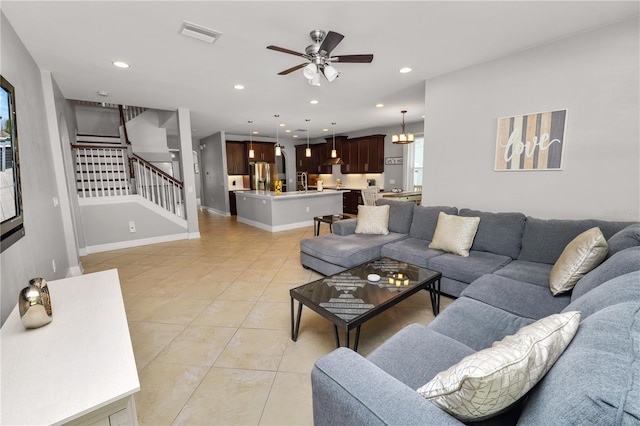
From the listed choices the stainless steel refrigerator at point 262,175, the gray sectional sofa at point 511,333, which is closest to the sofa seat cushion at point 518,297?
the gray sectional sofa at point 511,333

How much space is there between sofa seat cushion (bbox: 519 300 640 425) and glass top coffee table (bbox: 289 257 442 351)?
111cm

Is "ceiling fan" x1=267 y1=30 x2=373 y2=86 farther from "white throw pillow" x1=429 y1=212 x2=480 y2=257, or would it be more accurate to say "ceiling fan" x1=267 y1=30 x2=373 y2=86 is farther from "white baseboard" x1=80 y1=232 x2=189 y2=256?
"white baseboard" x1=80 y1=232 x2=189 y2=256

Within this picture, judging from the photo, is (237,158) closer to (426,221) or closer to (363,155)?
(363,155)

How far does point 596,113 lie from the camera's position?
264 centimetres

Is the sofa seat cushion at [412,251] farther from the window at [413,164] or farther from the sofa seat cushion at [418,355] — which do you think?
the window at [413,164]

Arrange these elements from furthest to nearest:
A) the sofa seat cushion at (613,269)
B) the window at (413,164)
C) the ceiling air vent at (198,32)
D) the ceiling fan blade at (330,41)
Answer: the window at (413,164), the ceiling air vent at (198,32), the ceiling fan blade at (330,41), the sofa seat cushion at (613,269)

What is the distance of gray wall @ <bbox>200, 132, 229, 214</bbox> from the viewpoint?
27.8 feet

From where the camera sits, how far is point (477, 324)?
162 centimetres

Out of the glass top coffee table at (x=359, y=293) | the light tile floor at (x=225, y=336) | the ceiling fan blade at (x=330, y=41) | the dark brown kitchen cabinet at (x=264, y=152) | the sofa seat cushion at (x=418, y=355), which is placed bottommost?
the light tile floor at (x=225, y=336)

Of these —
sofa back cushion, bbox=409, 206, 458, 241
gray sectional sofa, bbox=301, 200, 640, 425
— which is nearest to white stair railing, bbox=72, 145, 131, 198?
gray sectional sofa, bbox=301, 200, 640, 425

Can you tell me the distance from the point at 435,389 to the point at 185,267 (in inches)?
156

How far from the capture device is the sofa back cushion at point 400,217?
3869mm

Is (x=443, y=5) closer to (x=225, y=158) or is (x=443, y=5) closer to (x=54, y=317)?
(x=54, y=317)

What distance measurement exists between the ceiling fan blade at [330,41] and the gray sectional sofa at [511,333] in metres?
2.08
